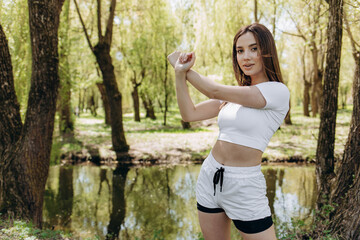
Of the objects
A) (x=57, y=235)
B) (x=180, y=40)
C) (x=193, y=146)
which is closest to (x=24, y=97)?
(x=57, y=235)

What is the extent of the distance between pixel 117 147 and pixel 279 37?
33.2ft

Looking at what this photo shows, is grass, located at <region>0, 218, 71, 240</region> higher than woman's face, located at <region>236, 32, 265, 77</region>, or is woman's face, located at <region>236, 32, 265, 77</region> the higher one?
woman's face, located at <region>236, 32, 265, 77</region>

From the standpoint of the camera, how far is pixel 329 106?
3.66 meters

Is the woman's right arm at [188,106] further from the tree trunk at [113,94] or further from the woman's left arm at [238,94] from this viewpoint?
the tree trunk at [113,94]

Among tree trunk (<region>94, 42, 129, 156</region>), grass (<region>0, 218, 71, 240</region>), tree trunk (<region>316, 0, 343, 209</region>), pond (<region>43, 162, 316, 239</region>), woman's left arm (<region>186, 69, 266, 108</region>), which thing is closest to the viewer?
woman's left arm (<region>186, 69, 266, 108</region>)

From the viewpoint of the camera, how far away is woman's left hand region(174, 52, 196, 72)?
60.7 inches

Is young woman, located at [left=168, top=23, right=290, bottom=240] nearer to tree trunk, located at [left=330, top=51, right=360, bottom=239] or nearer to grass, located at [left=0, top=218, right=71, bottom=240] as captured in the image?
tree trunk, located at [left=330, top=51, right=360, bottom=239]

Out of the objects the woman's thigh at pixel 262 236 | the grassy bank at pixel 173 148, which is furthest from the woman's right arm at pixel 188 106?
the grassy bank at pixel 173 148

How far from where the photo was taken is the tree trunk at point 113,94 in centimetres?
924

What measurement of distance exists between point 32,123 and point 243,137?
3335mm

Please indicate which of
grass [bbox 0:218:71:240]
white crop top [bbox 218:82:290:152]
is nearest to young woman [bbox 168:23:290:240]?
white crop top [bbox 218:82:290:152]

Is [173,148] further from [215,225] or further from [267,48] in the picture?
[267,48]

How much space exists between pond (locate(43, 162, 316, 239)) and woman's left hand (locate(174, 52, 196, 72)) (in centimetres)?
283

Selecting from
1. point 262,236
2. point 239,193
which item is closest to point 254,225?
point 262,236
